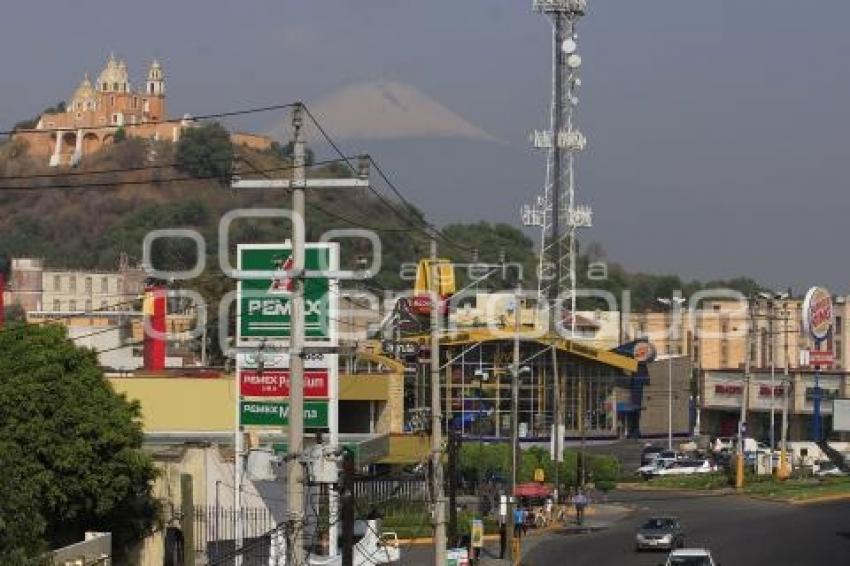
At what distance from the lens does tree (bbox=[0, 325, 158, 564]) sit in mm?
43500

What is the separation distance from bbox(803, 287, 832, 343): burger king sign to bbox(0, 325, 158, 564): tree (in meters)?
60.0

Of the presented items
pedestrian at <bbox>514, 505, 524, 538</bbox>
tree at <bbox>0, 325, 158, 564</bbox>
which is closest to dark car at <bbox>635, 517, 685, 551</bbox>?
pedestrian at <bbox>514, 505, 524, 538</bbox>

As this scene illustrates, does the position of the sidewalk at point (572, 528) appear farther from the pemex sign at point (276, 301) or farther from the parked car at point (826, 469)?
the parked car at point (826, 469)

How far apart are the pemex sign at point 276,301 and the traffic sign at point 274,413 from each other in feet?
5.47

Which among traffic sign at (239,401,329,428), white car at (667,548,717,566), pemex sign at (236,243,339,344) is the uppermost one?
pemex sign at (236,243,339,344)

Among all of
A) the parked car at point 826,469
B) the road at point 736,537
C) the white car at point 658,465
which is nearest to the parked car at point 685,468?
the white car at point 658,465

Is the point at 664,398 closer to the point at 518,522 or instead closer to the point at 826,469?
the point at 826,469

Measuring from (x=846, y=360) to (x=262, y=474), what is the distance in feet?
386

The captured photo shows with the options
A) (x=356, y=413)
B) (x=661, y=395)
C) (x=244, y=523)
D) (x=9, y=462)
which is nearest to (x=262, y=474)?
(x=9, y=462)

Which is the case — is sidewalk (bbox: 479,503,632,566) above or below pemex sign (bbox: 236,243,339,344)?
below

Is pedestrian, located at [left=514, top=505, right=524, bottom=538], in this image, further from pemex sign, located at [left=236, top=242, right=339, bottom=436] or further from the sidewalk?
pemex sign, located at [left=236, top=242, right=339, bottom=436]

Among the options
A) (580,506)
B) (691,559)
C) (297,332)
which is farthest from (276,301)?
(580,506)

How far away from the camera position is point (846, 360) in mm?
144250

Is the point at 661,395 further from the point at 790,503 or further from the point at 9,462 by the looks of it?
the point at 9,462
